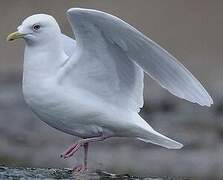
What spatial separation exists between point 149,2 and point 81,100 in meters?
7.84

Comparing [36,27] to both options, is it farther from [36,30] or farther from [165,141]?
[165,141]

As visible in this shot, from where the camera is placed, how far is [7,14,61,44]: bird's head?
732 cm

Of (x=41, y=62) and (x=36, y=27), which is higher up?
(x=36, y=27)

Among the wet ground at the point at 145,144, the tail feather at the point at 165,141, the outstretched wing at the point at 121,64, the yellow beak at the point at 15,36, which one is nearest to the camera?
the outstretched wing at the point at 121,64

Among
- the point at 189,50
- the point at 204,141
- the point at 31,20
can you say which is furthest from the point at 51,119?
the point at 189,50

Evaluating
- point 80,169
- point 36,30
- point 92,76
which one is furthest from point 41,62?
point 80,169

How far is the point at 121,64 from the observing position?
7.41 meters

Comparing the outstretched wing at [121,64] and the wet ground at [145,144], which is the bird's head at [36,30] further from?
the wet ground at [145,144]

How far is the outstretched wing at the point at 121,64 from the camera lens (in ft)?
23.5

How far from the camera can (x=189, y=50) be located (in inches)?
573

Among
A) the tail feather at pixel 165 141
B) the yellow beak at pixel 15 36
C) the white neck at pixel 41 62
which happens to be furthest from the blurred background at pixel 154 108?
the yellow beak at pixel 15 36

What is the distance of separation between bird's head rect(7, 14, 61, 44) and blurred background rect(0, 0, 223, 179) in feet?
13.5

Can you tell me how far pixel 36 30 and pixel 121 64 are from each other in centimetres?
55

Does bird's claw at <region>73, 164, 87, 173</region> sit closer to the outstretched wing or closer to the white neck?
the outstretched wing
